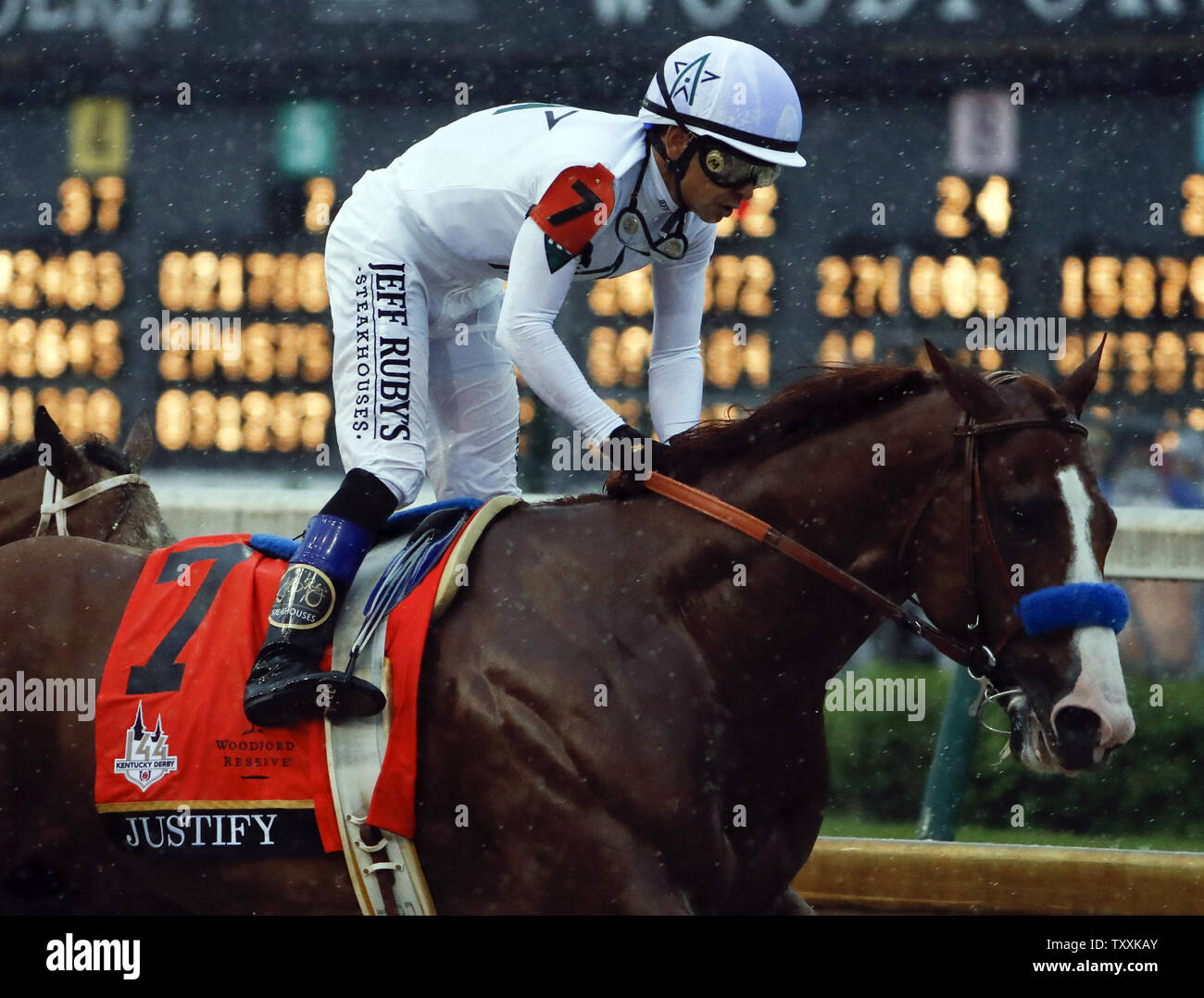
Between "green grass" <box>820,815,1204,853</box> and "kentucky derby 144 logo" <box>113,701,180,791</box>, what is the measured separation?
2554mm

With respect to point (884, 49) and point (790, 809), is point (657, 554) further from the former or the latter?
point (884, 49)

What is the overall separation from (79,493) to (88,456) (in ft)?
0.39

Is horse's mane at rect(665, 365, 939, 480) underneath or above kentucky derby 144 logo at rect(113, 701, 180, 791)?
above

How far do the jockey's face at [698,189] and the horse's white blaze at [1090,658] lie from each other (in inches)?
31.6

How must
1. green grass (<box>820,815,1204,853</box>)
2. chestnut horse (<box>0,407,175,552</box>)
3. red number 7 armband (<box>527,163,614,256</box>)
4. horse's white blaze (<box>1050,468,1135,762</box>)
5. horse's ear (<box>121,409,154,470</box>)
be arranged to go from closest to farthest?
1. horse's white blaze (<box>1050,468,1135,762</box>)
2. red number 7 armband (<box>527,163,614,256</box>)
3. chestnut horse (<box>0,407,175,552</box>)
4. horse's ear (<box>121,409,154,470</box>)
5. green grass (<box>820,815,1204,853</box>)

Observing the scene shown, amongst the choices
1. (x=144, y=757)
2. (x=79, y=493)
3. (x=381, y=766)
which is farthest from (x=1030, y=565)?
(x=79, y=493)

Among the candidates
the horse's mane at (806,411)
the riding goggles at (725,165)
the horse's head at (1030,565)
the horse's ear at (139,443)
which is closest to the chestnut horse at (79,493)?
the horse's ear at (139,443)

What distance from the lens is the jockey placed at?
2.87 m

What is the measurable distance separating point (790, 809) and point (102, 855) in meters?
1.23

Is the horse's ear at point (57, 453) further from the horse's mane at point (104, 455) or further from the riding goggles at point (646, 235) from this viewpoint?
the riding goggles at point (646, 235)

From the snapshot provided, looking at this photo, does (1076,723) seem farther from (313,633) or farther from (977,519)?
(313,633)

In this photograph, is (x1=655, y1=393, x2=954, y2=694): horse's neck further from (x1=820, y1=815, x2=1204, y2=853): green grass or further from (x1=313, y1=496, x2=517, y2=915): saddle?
(x1=820, y1=815, x2=1204, y2=853): green grass

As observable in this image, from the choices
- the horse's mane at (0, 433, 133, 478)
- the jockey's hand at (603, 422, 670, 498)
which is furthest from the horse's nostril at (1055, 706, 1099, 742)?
the horse's mane at (0, 433, 133, 478)

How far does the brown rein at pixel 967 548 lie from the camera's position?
2650 mm
